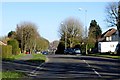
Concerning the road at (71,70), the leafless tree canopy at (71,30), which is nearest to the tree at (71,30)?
the leafless tree canopy at (71,30)

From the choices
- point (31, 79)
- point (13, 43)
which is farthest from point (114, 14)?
point (31, 79)

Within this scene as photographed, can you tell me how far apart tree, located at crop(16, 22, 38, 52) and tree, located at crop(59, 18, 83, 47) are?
26.5ft

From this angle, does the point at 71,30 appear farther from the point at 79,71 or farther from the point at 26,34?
the point at 79,71

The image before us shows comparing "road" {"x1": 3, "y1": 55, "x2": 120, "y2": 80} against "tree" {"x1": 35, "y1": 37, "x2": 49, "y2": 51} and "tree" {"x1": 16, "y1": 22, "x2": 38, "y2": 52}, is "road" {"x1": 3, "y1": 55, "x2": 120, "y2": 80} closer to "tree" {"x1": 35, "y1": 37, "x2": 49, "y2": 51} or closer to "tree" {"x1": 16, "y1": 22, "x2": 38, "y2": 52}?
"tree" {"x1": 16, "y1": 22, "x2": 38, "y2": 52}

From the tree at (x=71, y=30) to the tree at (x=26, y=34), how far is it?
26.5ft

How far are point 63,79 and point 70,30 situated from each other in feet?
257

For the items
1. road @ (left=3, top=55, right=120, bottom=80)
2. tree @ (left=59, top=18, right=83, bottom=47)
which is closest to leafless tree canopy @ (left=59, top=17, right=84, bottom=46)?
tree @ (left=59, top=18, right=83, bottom=47)

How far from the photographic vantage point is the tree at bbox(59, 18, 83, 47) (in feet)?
312

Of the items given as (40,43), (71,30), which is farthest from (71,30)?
(40,43)

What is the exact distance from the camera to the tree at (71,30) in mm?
95000

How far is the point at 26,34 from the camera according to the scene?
94.7 metres

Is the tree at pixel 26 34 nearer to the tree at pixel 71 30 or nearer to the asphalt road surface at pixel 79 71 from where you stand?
the tree at pixel 71 30

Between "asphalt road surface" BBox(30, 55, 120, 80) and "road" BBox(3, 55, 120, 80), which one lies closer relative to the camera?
"asphalt road surface" BBox(30, 55, 120, 80)

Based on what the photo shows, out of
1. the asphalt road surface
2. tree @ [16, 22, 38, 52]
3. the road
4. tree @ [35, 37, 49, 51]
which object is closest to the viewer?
the asphalt road surface
